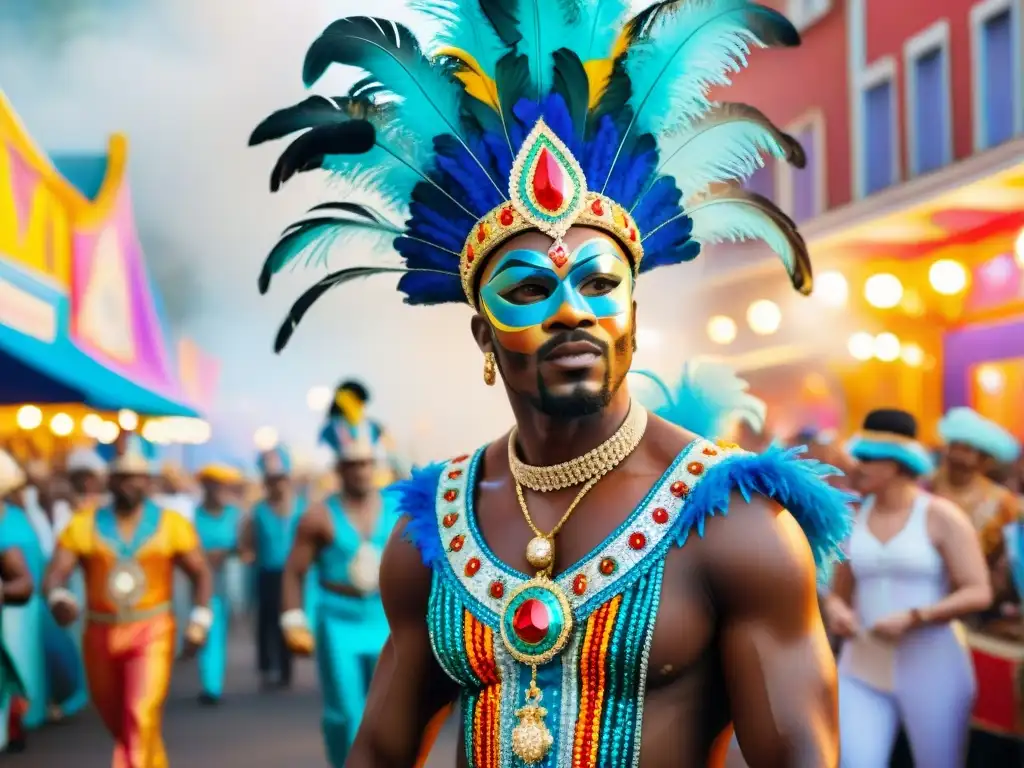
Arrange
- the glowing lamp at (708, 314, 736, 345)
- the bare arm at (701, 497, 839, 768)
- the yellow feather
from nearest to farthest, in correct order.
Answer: the bare arm at (701, 497, 839, 768)
the yellow feather
the glowing lamp at (708, 314, 736, 345)

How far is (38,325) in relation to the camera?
32.4 feet

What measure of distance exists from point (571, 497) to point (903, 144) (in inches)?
401

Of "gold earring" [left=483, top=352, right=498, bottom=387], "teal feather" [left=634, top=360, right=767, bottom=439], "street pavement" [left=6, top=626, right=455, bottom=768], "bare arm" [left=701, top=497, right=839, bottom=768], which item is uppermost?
"gold earring" [left=483, top=352, right=498, bottom=387]

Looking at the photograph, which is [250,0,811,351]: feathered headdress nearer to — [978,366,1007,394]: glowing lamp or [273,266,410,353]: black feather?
[273,266,410,353]: black feather

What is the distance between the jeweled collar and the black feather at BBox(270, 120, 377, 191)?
77 centimetres

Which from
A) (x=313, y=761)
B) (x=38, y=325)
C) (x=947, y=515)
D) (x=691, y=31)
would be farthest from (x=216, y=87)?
(x=691, y=31)

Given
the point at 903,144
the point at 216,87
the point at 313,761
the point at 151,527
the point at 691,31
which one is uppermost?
the point at 216,87

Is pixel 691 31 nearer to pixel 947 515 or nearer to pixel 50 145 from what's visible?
pixel 947 515

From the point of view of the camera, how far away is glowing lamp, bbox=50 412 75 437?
541 inches

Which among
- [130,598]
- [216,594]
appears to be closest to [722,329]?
[216,594]

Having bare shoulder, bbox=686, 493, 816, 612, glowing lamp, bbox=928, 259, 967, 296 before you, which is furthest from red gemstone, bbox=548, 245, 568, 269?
glowing lamp, bbox=928, 259, 967, 296

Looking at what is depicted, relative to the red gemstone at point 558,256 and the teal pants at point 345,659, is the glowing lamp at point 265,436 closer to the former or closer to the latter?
the teal pants at point 345,659

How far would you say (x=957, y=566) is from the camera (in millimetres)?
5496

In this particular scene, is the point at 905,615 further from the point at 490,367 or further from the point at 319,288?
the point at 319,288
